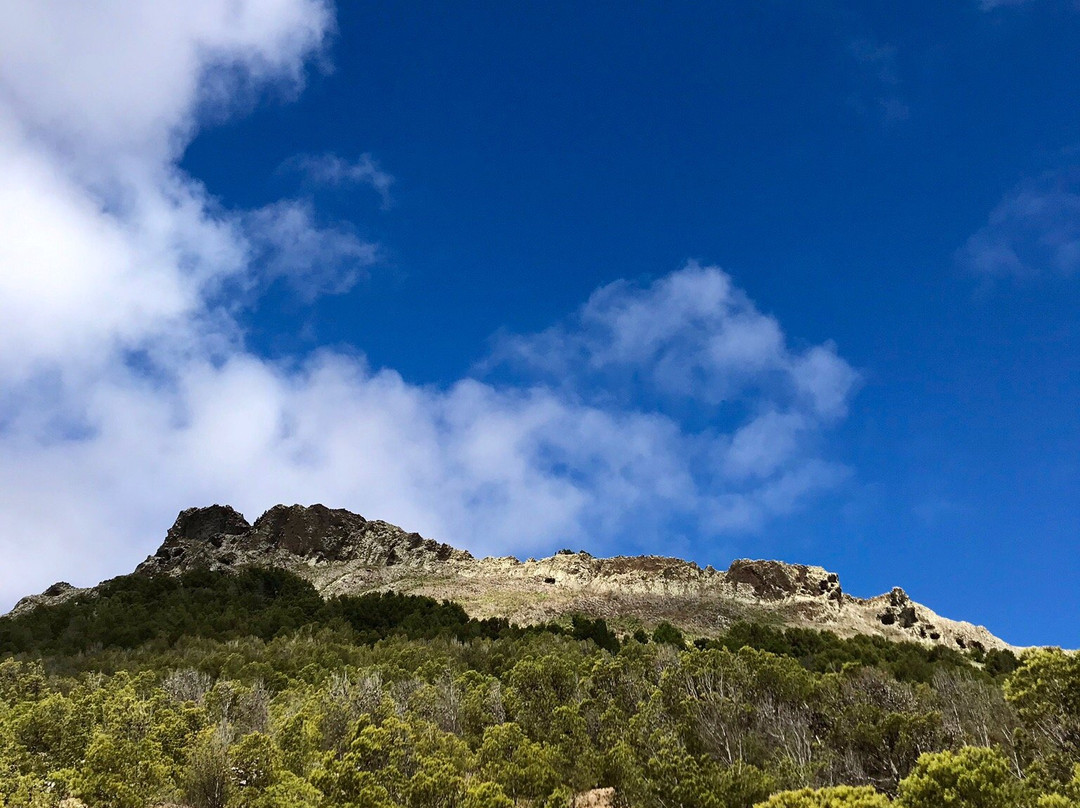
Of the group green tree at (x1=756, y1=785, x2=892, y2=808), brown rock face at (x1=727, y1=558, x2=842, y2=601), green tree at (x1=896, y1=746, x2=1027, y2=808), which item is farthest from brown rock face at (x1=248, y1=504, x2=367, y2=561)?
green tree at (x1=896, y1=746, x2=1027, y2=808)

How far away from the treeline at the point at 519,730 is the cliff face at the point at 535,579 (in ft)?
98.4

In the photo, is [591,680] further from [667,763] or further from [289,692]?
[289,692]

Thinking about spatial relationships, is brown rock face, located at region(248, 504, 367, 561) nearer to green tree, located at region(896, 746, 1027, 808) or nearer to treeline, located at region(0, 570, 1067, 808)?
treeline, located at region(0, 570, 1067, 808)

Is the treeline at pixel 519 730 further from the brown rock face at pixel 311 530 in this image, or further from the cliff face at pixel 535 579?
the brown rock face at pixel 311 530

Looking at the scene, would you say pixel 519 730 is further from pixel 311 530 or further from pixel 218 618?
pixel 311 530

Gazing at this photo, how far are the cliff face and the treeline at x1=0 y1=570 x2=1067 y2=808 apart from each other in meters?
30.0

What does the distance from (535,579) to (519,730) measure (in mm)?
75150

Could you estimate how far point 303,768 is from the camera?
30484mm

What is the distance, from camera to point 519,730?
100.0ft

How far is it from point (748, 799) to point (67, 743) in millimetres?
31305

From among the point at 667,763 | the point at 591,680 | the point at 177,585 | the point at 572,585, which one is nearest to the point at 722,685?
the point at 591,680

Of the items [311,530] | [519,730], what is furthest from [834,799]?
[311,530]

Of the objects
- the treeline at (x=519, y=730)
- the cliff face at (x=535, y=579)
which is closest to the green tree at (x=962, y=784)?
the treeline at (x=519, y=730)

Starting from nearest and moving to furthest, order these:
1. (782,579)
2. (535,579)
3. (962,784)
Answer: (962,784) → (782,579) → (535,579)
